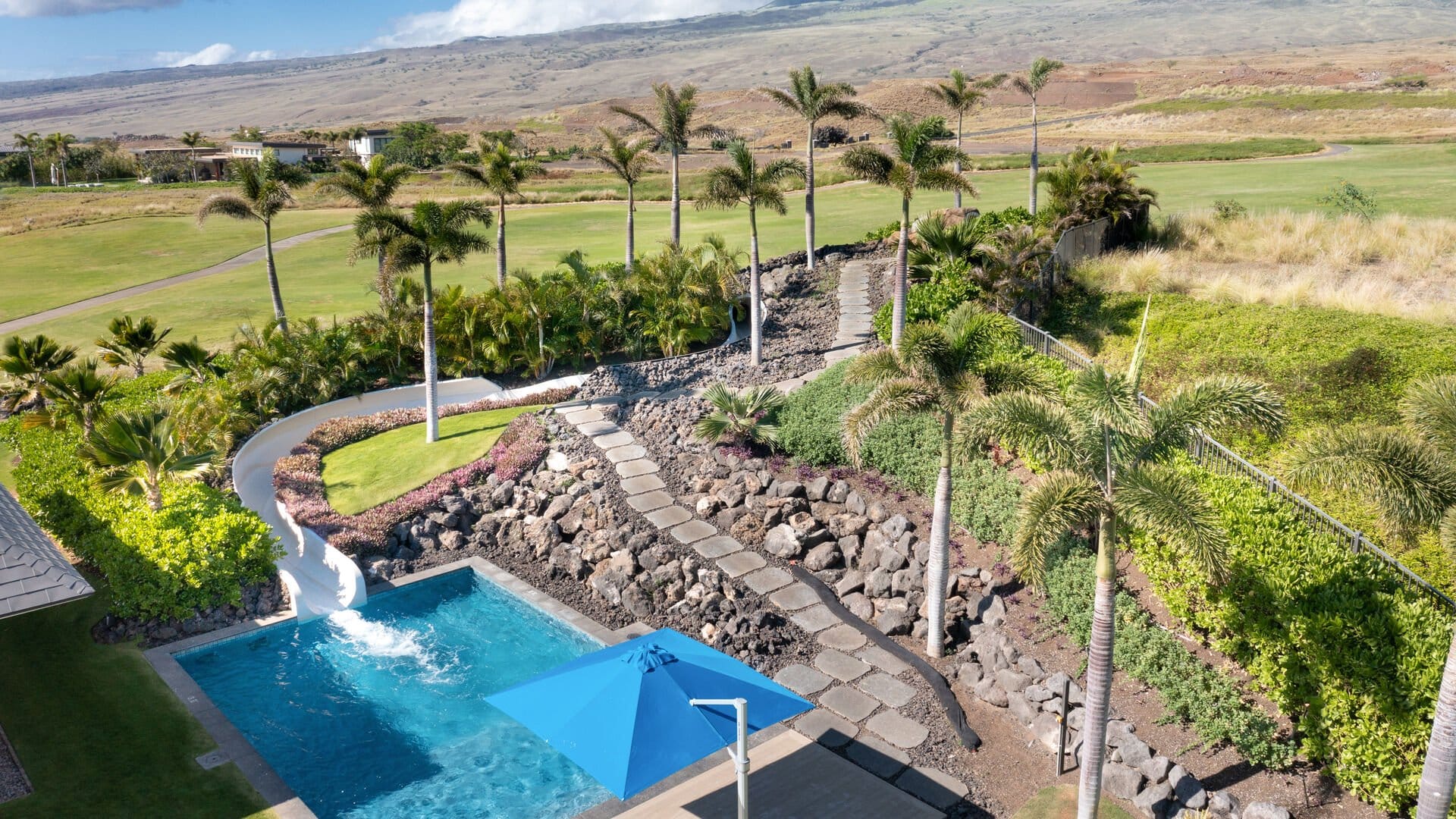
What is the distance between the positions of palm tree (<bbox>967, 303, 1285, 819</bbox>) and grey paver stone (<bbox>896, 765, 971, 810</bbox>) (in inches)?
59.3

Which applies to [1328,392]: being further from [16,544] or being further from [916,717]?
[16,544]

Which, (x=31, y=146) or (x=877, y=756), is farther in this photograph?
(x=31, y=146)

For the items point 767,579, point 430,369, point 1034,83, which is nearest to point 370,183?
point 430,369

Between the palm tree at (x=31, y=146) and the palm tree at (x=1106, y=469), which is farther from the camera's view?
the palm tree at (x=31, y=146)

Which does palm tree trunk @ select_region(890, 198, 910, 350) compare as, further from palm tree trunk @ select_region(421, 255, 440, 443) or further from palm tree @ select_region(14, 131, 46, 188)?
palm tree @ select_region(14, 131, 46, 188)

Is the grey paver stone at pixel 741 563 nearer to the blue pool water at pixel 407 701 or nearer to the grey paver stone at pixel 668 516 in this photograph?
the grey paver stone at pixel 668 516

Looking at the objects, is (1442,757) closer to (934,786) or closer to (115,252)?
(934,786)

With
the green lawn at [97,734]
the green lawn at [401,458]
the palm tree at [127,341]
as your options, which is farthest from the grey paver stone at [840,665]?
the palm tree at [127,341]

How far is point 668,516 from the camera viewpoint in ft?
60.5

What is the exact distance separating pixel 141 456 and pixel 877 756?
1258 cm

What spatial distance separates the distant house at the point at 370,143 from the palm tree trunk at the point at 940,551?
94599 mm

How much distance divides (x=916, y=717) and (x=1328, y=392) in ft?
32.8

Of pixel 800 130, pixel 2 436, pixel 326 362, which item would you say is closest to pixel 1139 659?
pixel 326 362

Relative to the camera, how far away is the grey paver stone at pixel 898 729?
12585mm
